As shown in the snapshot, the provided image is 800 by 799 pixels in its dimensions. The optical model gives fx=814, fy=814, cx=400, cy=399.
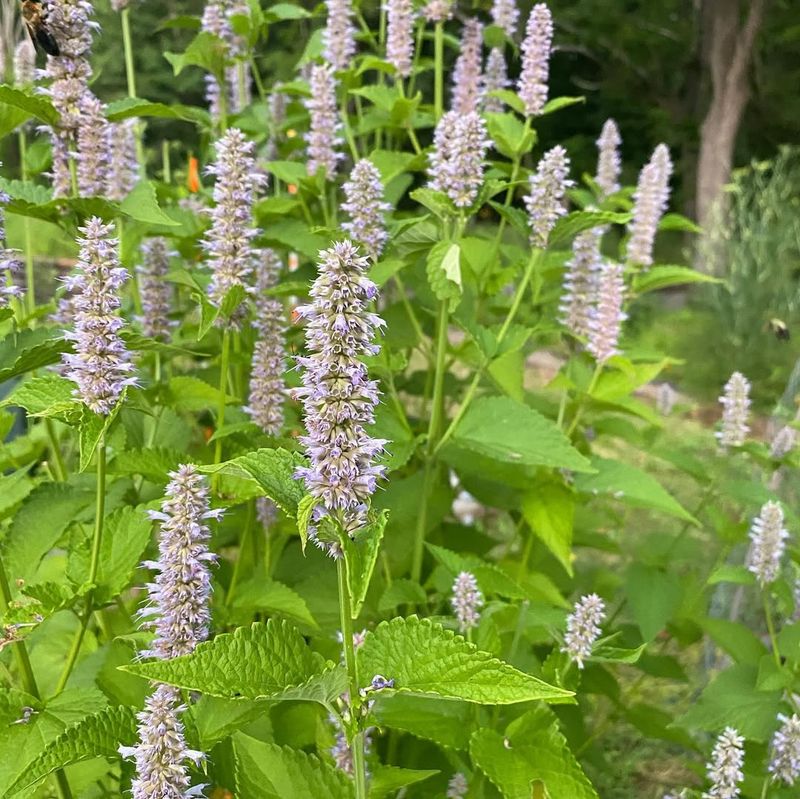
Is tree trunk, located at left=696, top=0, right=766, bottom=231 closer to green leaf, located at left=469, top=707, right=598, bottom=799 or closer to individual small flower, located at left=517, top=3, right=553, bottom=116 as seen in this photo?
individual small flower, located at left=517, top=3, right=553, bottom=116

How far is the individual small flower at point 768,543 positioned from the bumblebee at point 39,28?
6.33 feet

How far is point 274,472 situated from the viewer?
1066 mm

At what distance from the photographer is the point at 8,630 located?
1339mm

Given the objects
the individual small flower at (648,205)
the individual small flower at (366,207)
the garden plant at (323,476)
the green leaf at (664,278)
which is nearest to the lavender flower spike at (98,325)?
the garden plant at (323,476)

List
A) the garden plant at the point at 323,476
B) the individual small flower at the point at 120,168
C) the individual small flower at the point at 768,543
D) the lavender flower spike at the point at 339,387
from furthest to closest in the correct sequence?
the individual small flower at the point at 120,168, the individual small flower at the point at 768,543, the garden plant at the point at 323,476, the lavender flower spike at the point at 339,387

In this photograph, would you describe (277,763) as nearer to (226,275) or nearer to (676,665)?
(226,275)

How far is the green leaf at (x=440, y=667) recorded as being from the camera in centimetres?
100

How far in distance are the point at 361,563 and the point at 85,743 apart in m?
0.49

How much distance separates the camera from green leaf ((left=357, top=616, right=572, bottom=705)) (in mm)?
998

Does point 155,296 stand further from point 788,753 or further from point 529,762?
point 788,753

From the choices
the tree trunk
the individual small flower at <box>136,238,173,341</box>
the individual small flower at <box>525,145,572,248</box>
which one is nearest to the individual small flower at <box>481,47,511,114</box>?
the individual small flower at <box>525,145,572,248</box>

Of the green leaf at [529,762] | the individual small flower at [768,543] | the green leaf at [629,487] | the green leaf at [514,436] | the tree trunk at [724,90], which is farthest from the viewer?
the tree trunk at [724,90]

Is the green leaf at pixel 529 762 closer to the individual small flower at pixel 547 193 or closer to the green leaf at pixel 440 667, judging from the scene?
the green leaf at pixel 440 667

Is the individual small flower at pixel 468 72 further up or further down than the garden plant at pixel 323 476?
further up
